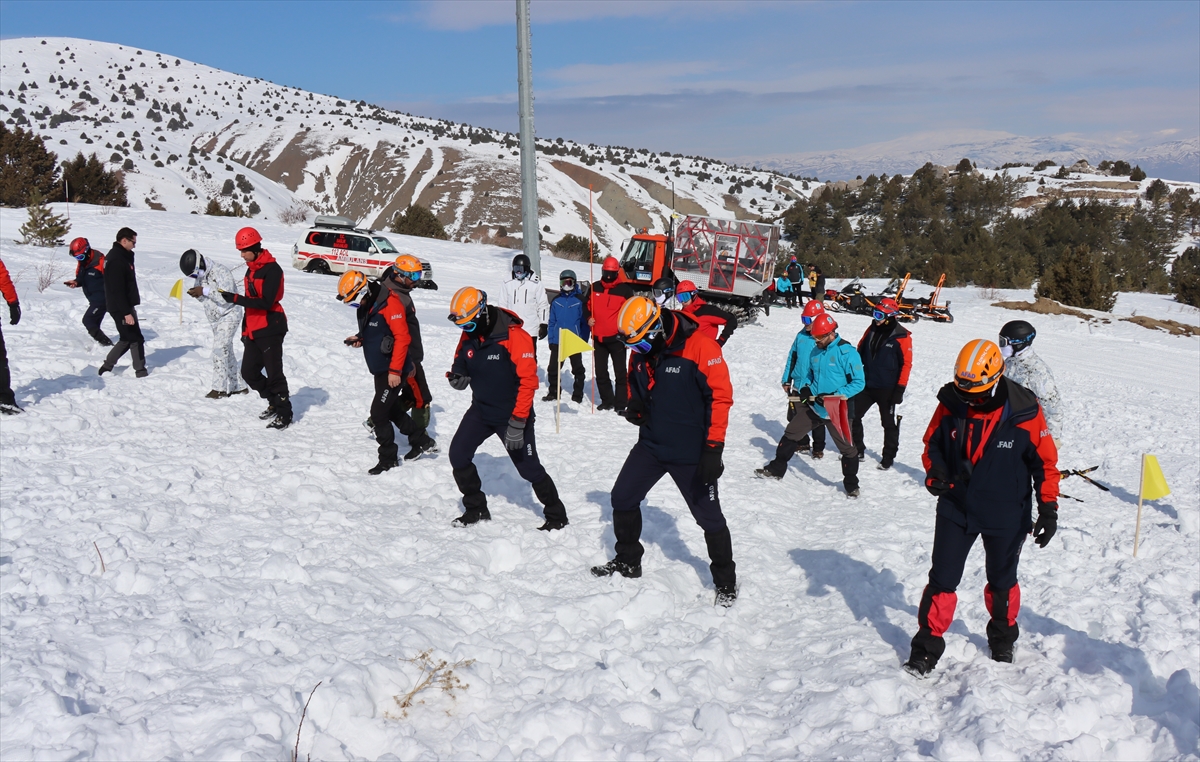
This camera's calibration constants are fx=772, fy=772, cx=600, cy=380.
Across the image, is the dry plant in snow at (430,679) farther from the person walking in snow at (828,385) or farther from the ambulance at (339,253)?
the ambulance at (339,253)

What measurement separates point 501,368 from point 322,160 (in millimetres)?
78363

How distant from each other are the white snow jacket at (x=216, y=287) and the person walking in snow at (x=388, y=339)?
74.2 inches

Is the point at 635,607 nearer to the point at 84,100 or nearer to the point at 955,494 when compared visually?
the point at 955,494

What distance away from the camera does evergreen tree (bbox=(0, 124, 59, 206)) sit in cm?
3262

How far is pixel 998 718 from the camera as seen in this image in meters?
4.04

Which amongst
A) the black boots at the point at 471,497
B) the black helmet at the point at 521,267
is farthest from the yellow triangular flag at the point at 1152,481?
the black helmet at the point at 521,267

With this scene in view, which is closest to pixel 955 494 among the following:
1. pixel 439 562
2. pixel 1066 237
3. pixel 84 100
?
pixel 439 562

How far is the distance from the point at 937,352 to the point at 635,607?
13489 mm

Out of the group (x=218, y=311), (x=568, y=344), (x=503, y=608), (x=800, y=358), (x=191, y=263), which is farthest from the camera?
(x=568, y=344)

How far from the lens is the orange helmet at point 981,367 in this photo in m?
4.21

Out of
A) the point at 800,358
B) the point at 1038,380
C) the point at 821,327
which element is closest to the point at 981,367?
the point at 1038,380

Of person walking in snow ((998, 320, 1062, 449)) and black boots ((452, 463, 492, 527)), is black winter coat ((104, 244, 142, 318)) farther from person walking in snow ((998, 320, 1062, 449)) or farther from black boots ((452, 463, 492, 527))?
person walking in snow ((998, 320, 1062, 449))

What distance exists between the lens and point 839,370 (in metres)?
8.20

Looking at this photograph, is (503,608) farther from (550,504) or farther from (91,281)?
(91,281)
